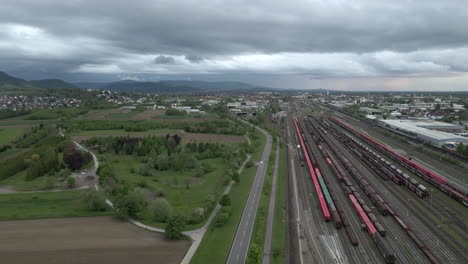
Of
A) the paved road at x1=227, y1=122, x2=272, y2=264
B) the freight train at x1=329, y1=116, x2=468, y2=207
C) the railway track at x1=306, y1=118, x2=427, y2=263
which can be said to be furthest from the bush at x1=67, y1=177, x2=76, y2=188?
the freight train at x1=329, y1=116, x2=468, y2=207

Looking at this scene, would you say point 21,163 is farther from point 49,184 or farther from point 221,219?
point 221,219

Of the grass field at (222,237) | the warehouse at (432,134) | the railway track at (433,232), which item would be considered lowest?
the grass field at (222,237)

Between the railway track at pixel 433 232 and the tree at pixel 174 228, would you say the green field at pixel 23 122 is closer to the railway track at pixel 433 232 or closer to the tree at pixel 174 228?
the tree at pixel 174 228

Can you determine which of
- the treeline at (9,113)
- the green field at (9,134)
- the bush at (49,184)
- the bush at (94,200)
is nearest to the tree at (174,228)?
the bush at (94,200)

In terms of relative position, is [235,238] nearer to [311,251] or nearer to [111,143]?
[311,251]

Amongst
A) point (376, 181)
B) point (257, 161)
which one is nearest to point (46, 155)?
point (257, 161)

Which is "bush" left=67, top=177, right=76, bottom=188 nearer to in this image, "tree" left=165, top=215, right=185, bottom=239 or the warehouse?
"tree" left=165, top=215, right=185, bottom=239
